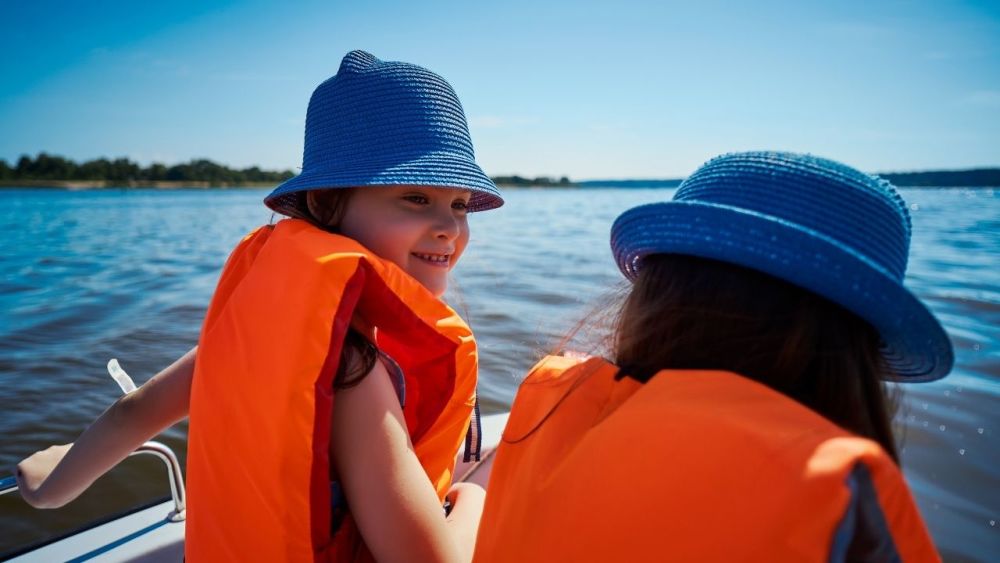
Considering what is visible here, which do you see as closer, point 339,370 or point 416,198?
point 339,370

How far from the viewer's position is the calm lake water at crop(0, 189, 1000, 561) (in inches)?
114

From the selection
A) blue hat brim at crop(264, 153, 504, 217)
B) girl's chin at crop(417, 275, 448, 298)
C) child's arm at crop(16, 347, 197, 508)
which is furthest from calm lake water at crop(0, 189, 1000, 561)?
child's arm at crop(16, 347, 197, 508)

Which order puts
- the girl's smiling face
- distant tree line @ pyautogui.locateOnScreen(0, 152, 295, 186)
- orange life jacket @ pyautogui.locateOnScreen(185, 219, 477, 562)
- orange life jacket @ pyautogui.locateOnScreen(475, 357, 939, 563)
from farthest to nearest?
distant tree line @ pyautogui.locateOnScreen(0, 152, 295, 186), the girl's smiling face, orange life jacket @ pyautogui.locateOnScreen(185, 219, 477, 562), orange life jacket @ pyautogui.locateOnScreen(475, 357, 939, 563)

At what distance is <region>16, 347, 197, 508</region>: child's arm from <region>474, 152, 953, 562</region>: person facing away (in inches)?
42.3

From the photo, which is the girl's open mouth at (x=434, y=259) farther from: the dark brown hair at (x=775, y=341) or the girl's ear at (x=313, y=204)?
the dark brown hair at (x=775, y=341)

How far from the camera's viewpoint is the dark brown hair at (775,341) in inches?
35.7

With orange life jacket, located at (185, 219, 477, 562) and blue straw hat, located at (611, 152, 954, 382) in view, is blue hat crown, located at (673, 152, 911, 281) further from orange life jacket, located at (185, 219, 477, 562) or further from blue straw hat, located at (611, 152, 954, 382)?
orange life jacket, located at (185, 219, 477, 562)

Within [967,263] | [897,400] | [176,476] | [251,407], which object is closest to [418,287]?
[251,407]

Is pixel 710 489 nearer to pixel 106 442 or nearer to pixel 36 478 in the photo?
pixel 106 442

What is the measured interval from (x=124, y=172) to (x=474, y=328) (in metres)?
71.4

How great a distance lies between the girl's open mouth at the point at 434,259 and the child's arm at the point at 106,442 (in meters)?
0.64

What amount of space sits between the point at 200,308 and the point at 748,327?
21.8 ft

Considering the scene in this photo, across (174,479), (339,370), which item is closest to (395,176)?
(339,370)

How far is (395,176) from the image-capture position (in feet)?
5.00
